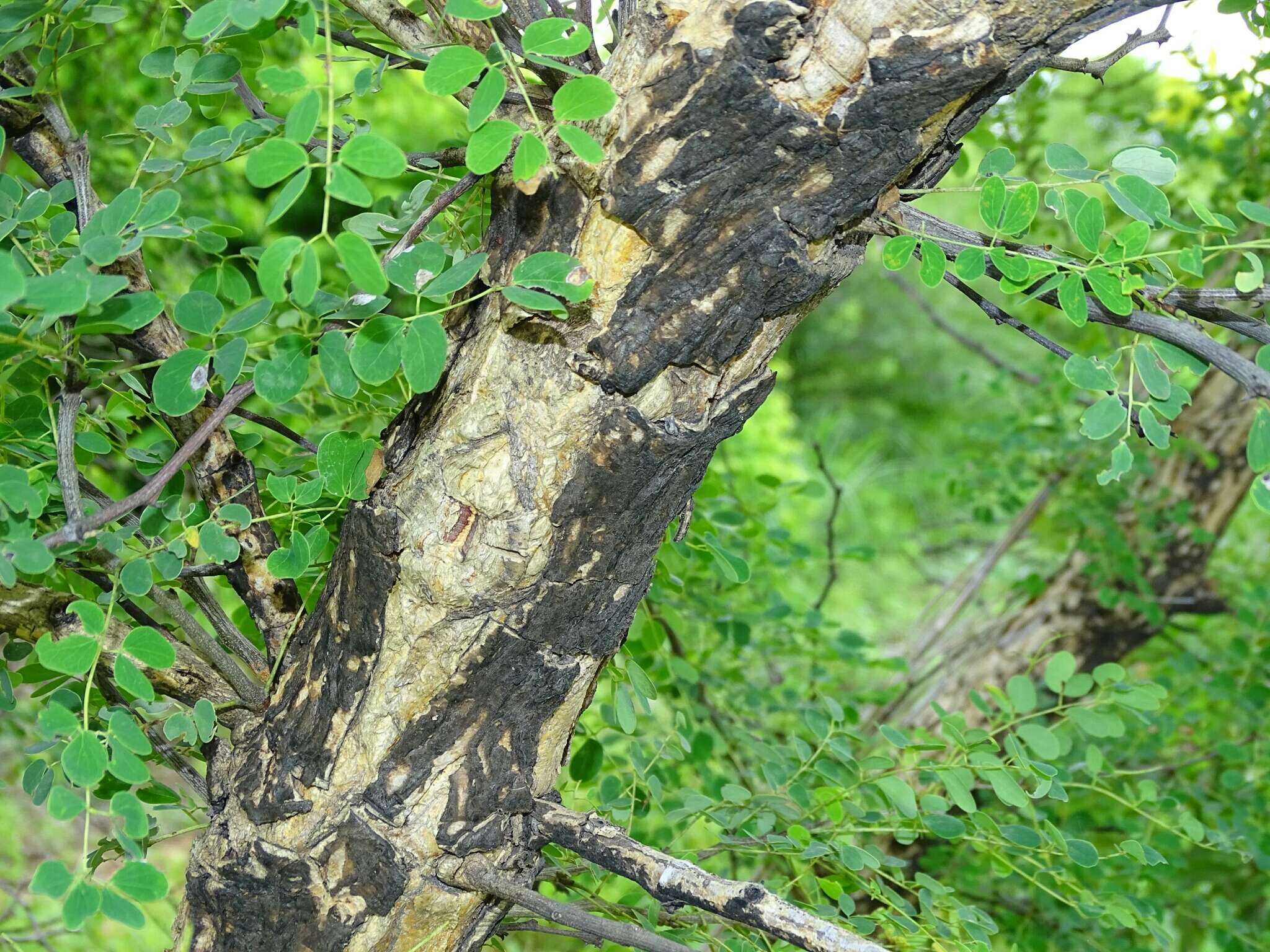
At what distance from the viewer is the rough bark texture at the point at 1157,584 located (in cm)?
139

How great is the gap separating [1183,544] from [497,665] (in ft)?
4.06

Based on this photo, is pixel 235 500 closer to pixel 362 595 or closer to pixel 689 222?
pixel 362 595

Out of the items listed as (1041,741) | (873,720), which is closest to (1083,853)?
(1041,741)

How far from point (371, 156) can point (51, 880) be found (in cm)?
35

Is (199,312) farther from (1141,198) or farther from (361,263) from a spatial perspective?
(1141,198)

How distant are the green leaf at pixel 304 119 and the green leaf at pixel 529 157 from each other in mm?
84

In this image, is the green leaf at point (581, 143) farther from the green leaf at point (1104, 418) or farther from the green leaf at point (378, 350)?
the green leaf at point (1104, 418)

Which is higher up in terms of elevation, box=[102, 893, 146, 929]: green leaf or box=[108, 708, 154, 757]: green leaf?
box=[108, 708, 154, 757]: green leaf

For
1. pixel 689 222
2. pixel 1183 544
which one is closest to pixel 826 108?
pixel 689 222

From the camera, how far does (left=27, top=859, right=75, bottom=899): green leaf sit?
44cm

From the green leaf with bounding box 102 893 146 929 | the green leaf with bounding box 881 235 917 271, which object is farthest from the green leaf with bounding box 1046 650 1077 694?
the green leaf with bounding box 102 893 146 929

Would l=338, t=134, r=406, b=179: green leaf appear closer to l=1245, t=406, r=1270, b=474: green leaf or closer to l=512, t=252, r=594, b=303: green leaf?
l=512, t=252, r=594, b=303: green leaf

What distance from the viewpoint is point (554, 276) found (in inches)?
Result: 18.0

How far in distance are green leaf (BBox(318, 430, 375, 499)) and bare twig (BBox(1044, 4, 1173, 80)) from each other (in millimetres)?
388
